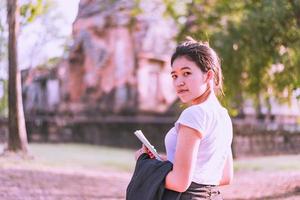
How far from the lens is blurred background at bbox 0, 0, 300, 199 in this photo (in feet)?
32.0

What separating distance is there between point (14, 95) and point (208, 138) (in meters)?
9.06

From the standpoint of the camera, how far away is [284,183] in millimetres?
8523

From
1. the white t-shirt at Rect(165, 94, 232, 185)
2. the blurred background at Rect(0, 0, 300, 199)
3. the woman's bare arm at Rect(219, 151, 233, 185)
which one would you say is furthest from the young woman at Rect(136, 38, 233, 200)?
the blurred background at Rect(0, 0, 300, 199)

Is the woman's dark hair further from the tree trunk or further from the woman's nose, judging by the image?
the tree trunk

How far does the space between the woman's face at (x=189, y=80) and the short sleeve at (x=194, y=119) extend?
0.42ft

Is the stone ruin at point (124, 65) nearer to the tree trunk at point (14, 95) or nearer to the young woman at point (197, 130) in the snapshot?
the tree trunk at point (14, 95)

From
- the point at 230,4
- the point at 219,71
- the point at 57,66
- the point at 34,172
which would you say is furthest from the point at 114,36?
the point at 219,71

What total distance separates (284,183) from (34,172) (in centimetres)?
428

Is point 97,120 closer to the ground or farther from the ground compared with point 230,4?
closer to the ground

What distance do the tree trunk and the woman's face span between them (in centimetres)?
889

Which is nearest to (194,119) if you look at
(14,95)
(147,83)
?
(14,95)

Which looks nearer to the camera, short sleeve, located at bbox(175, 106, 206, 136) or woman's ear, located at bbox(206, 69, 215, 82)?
short sleeve, located at bbox(175, 106, 206, 136)

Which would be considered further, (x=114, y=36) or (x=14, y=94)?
(x=114, y=36)

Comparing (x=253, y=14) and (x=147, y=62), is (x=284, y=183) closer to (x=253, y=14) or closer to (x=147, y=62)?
(x=253, y=14)
